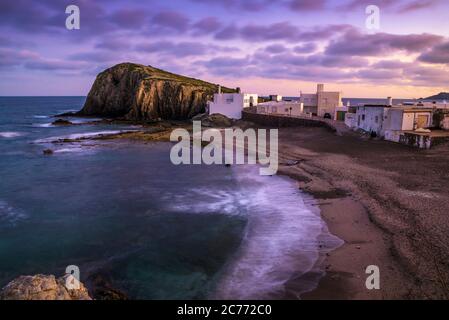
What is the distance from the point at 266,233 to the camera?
15.1 metres

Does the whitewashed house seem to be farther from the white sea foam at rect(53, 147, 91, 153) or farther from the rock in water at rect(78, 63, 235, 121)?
the rock in water at rect(78, 63, 235, 121)

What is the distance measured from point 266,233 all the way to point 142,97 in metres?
63.4

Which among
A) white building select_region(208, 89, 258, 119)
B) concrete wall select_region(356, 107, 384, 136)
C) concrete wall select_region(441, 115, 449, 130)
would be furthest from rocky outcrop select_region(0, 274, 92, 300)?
white building select_region(208, 89, 258, 119)

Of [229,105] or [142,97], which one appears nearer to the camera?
[229,105]

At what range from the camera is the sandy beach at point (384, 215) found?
401 inches

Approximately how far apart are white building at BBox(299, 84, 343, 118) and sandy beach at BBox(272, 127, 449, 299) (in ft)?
85.8

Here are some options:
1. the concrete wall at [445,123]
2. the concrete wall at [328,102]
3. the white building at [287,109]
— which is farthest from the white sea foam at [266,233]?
the concrete wall at [328,102]

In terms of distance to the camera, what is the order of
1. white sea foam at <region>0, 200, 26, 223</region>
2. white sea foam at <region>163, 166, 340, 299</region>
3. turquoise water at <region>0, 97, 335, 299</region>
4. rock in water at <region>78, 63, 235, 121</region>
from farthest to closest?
rock in water at <region>78, 63, 235, 121</region>
white sea foam at <region>0, 200, 26, 223</region>
turquoise water at <region>0, 97, 335, 299</region>
white sea foam at <region>163, 166, 340, 299</region>

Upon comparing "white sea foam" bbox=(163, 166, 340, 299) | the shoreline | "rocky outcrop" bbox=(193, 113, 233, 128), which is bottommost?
"white sea foam" bbox=(163, 166, 340, 299)

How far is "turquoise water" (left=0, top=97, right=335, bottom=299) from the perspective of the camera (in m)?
11.7

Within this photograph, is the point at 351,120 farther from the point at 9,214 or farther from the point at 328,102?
the point at 9,214

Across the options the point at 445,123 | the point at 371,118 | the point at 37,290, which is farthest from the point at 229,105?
the point at 37,290
